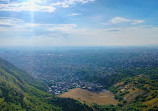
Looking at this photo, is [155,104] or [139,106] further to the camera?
[139,106]

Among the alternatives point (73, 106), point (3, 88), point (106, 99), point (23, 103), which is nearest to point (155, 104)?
point (106, 99)

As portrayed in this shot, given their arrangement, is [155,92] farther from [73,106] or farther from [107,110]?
[73,106]

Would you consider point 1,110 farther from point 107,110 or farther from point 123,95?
point 123,95

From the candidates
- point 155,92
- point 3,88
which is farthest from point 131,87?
point 3,88

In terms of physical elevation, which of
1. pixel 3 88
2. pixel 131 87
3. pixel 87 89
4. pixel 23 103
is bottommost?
pixel 87 89

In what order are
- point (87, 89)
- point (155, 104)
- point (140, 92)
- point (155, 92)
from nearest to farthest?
point (155, 104) < point (155, 92) < point (140, 92) < point (87, 89)

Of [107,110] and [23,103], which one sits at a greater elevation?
[23,103]

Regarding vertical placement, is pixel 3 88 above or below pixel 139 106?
above

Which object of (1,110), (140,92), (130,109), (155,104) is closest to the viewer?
(1,110)

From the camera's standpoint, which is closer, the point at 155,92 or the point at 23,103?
the point at 23,103
